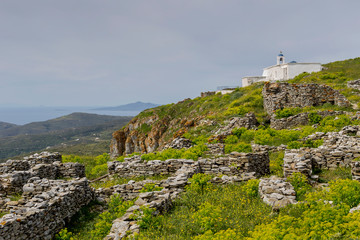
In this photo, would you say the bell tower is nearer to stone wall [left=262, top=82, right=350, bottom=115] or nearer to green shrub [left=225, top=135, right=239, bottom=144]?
stone wall [left=262, top=82, right=350, bottom=115]

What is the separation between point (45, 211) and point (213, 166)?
31.0ft

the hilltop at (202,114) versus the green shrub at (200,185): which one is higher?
the hilltop at (202,114)

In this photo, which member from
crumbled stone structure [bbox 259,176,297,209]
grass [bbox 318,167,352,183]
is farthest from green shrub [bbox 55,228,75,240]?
grass [bbox 318,167,352,183]

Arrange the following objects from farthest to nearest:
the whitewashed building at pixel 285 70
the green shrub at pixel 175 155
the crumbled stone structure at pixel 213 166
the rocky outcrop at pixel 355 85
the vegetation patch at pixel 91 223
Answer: the whitewashed building at pixel 285 70 < the rocky outcrop at pixel 355 85 < the green shrub at pixel 175 155 < the crumbled stone structure at pixel 213 166 < the vegetation patch at pixel 91 223

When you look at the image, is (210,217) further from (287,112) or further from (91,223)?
(287,112)

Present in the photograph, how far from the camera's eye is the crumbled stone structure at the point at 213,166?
1382cm

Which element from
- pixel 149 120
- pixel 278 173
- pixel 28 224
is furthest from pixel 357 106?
pixel 149 120

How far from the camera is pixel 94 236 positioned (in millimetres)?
8867

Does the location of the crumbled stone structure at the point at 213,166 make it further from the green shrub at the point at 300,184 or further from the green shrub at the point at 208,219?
the green shrub at the point at 208,219

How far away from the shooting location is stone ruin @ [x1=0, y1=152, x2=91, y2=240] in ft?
27.0

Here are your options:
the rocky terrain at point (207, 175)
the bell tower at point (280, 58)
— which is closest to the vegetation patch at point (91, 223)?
the rocky terrain at point (207, 175)

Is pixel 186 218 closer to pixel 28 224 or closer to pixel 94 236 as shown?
pixel 94 236

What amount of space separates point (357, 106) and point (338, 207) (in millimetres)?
24695

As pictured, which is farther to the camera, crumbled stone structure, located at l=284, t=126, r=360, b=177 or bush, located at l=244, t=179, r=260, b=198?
crumbled stone structure, located at l=284, t=126, r=360, b=177
